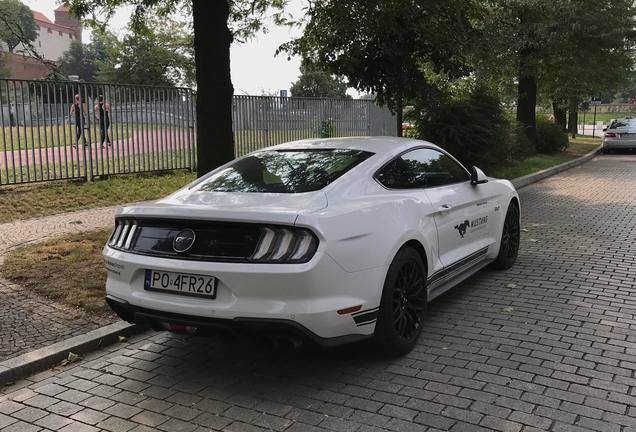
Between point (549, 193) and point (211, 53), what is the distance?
29.4 ft

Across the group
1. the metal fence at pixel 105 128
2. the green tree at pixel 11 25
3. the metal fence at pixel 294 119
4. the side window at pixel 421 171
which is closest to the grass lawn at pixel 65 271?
the green tree at pixel 11 25

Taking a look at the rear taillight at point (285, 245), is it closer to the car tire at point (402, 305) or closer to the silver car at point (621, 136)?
the car tire at point (402, 305)

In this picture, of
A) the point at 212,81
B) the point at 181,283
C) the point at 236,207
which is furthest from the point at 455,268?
the point at 212,81

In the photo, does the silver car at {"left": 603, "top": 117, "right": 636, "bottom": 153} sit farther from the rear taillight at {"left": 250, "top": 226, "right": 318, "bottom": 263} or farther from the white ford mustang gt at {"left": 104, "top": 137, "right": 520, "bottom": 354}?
the rear taillight at {"left": 250, "top": 226, "right": 318, "bottom": 263}

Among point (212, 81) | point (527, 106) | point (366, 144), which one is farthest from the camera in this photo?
point (527, 106)

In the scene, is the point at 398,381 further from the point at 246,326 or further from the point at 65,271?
the point at 65,271

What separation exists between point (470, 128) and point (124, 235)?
11.6 m

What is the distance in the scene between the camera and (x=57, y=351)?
441 centimetres

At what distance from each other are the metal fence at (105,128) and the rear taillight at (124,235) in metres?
6.07

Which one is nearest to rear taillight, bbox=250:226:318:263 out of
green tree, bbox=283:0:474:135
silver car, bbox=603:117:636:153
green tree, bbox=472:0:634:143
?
green tree, bbox=283:0:474:135

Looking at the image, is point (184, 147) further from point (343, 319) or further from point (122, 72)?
point (122, 72)

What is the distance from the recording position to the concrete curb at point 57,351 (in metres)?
4.12

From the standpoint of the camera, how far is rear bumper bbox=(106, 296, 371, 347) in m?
3.54

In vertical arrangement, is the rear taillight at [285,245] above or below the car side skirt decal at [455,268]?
above
